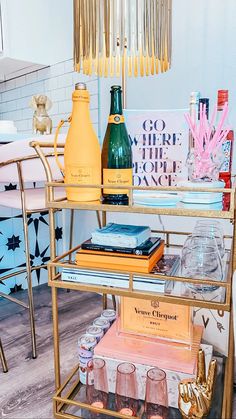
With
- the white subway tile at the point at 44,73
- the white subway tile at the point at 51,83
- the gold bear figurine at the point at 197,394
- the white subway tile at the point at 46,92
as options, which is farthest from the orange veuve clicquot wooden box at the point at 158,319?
the white subway tile at the point at 44,73

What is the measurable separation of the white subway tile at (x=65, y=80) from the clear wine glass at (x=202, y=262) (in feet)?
4.90

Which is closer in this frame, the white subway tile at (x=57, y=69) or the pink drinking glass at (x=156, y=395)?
the pink drinking glass at (x=156, y=395)

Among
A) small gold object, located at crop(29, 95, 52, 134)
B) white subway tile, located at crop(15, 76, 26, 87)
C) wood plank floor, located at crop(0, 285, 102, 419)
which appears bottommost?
wood plank floor, located at crop(0, 285, 102, 419)

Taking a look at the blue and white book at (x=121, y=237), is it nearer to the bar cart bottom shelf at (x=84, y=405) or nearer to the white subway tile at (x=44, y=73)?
the bar cart bottom shelf at (x=84, y=405)

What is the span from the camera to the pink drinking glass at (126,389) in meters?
0.91

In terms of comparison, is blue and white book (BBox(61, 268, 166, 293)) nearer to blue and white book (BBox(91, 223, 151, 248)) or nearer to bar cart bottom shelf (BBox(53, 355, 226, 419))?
blue and white book (BBox(91, 223, 151, 248))

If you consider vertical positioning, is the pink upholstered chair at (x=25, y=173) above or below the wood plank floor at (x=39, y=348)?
above

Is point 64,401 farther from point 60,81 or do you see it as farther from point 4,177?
point 60,81

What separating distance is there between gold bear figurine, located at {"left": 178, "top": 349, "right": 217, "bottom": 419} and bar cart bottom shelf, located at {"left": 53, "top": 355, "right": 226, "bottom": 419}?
9cm

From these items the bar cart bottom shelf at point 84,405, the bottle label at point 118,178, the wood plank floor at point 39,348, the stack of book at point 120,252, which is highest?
the bottle label at point 118,178

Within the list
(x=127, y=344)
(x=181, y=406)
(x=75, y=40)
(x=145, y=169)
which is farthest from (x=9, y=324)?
(x=75, y=40)

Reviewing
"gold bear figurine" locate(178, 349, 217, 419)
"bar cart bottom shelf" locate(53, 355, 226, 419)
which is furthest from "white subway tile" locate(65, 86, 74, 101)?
"gold bear figurine" locate(178, 349, 217, 419)

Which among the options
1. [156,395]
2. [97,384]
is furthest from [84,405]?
[156,395]

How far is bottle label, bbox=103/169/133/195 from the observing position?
0.81 meters
